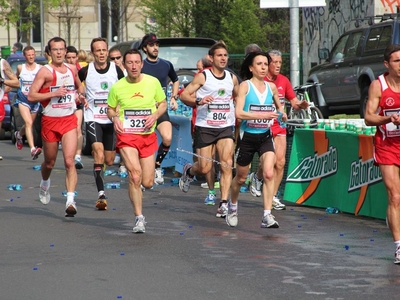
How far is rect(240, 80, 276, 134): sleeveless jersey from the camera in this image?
10945 mm

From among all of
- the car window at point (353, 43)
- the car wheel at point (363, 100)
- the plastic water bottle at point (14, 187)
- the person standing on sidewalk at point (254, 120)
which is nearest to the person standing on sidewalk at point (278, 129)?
the person standing on sidewalk at point (254, 120)

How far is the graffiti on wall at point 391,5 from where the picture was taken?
968 inches

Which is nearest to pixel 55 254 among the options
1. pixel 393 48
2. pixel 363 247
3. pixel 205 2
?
pixel 363 247

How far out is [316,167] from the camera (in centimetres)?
1297

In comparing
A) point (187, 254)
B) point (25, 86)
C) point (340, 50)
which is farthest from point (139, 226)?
point (340, 50)

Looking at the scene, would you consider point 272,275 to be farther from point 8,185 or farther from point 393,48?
point 8,185

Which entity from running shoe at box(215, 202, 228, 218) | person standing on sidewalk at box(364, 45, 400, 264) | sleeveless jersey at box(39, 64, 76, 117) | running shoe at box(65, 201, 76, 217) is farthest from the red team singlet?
sleeveless jersey at box(39, 64, 76, 117)

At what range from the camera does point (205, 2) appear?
114 ft

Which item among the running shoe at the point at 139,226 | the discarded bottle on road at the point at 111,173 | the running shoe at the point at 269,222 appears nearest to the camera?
the running shoe at the point at 139,226

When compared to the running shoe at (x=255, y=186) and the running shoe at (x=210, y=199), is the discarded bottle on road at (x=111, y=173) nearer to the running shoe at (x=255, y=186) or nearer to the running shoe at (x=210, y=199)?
the running shoe at (x=255, y=186)

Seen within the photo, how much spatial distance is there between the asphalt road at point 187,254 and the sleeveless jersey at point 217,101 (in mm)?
1078

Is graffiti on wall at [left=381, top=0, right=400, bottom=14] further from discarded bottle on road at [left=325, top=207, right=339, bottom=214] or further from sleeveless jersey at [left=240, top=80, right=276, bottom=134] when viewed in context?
sleeveless jersey at [left=240, top=80, right=276, bottom=134]

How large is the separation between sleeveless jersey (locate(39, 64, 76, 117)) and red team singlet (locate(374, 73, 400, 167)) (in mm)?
4230

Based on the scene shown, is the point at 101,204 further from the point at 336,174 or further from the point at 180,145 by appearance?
the point at 180,145
